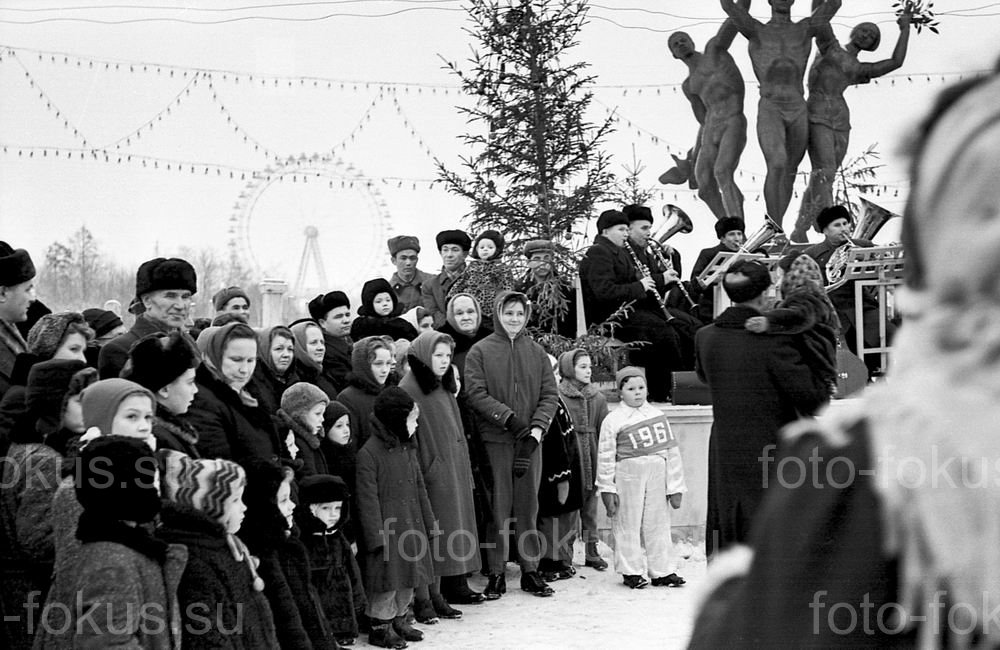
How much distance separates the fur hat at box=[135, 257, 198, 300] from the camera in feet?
17.0

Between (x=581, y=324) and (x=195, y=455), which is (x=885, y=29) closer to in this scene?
(x=581, y=324)

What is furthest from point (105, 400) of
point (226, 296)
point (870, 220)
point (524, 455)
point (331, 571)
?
point (870, 220)

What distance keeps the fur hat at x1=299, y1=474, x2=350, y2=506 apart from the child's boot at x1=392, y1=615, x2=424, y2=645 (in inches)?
41.2

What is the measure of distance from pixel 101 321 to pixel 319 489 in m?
1.90

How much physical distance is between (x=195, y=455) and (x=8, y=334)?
1246 mm

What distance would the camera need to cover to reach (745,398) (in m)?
5.19

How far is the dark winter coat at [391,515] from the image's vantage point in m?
5.90

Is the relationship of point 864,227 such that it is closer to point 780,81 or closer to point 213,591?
point 780,81

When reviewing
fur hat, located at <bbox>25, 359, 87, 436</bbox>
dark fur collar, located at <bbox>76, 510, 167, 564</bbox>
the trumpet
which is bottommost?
dark fur collar, located at <bbox>76, 510, 167, 564</bbox>

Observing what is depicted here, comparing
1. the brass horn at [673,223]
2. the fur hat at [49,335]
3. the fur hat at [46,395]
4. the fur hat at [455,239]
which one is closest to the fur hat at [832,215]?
the brass horn at [673,223]

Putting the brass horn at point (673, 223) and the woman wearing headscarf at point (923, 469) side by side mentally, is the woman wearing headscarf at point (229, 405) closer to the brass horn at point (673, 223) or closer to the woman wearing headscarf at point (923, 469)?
the woman wearing headscarf at point (923, 469)

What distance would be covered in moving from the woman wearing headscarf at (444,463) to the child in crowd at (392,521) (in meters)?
0.35

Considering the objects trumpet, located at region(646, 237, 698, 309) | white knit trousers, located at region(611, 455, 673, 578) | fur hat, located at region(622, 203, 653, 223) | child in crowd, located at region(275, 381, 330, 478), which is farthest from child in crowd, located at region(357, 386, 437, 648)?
trumpet, located at region(646, 237, 698, 309)

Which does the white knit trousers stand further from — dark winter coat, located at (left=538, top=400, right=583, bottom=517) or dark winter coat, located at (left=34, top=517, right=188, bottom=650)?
dark winter coat, located at (left=34, top=517, right=188, bottom=650)
